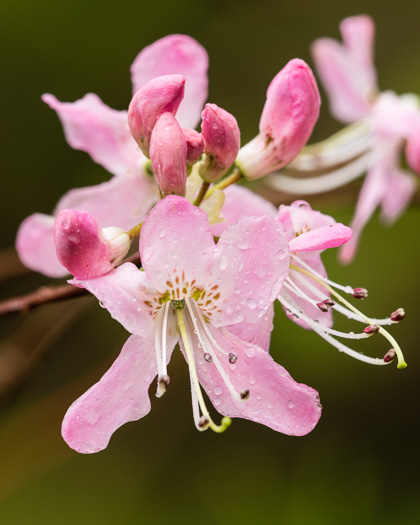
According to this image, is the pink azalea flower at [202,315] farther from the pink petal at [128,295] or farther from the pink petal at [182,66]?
the pink petal at [182,66]

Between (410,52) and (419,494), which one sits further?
(410,52)

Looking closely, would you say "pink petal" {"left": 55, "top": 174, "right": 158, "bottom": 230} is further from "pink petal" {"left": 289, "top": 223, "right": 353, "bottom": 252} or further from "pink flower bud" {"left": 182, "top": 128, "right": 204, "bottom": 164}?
"pink petal" {"left": 289, "top": 223, "right": 353, "bottom": 252}

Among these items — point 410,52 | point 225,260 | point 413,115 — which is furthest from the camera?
point 410,52

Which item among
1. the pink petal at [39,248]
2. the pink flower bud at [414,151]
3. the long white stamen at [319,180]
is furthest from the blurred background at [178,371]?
the pink petal at [39,248]

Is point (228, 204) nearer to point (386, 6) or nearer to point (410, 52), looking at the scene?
point (410, 52)

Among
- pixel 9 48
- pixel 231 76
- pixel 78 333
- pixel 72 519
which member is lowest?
pixel 72 519

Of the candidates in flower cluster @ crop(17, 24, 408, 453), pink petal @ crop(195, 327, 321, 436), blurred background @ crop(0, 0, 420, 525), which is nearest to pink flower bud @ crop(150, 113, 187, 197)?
flower cluster @ crop(17, 24, 408, 453)

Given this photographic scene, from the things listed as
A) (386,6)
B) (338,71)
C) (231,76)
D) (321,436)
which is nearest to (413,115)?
(338,71)
